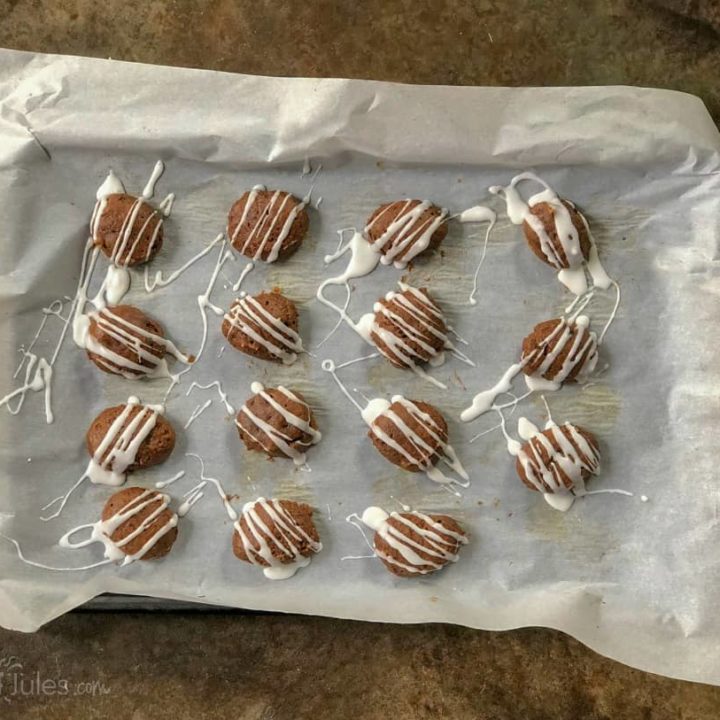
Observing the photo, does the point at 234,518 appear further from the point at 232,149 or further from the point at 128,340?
the point at 232,149

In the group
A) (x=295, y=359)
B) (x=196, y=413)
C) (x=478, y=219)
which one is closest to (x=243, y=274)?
(x=295, y=359)

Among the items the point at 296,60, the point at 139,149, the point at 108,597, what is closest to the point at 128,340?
the point at 139,149

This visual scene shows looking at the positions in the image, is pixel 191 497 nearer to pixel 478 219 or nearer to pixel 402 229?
pixel 402 229

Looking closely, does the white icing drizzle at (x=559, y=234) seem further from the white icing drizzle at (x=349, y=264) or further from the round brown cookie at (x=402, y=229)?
the white icing drizzle at (x=349, y=264)

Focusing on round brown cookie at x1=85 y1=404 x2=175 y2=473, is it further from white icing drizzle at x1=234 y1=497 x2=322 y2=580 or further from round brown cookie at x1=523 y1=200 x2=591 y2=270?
round brown cookie at x1=523 y1=200 x2=591 y2=270

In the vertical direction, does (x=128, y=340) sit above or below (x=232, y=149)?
below

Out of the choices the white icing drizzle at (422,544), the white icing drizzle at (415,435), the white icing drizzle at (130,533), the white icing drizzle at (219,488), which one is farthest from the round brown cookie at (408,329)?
the white icing drizzle at (130,533)

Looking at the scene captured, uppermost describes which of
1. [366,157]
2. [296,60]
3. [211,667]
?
[296,60]
